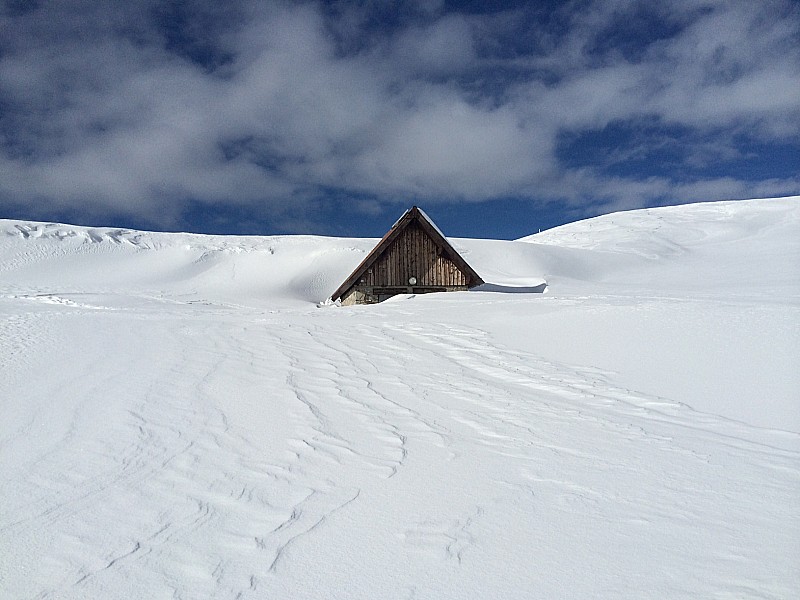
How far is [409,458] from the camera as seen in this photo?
10.2 feet

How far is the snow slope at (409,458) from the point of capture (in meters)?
1.99

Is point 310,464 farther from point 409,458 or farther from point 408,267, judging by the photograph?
point 408,267

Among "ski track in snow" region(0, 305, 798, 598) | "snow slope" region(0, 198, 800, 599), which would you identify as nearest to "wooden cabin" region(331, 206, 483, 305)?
"snow slope" region(0, 198, 800, 599)

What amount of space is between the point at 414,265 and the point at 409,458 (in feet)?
43.8

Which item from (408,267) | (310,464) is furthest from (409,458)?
(408,267)

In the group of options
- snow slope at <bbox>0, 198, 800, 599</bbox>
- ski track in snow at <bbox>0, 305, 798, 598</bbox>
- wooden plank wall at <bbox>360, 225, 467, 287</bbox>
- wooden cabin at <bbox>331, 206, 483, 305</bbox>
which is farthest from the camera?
wooden plank wall at <bbox>360, 225, 467, 287</bbox>

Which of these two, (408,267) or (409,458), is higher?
(408,267)

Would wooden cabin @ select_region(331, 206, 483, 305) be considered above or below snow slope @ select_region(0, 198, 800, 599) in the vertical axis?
above

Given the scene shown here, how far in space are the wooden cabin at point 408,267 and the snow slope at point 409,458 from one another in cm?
814

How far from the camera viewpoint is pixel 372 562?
6.66 ft

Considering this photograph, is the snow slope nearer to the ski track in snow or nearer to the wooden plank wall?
the ski track in snow

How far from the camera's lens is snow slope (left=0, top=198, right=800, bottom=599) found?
1985 mm

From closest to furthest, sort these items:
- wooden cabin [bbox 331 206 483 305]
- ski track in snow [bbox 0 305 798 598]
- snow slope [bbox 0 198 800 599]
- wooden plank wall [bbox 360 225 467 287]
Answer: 1. snow slope [bbox 0 198 800 599]
2. ski track in snow [bbox 0 305 798 598]
3. wooden cabin [bbox 331 206 483 305]
4. wooden plank wall [bbox 360 225 467 287]

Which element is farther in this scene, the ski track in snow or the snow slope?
the ski track in snow
